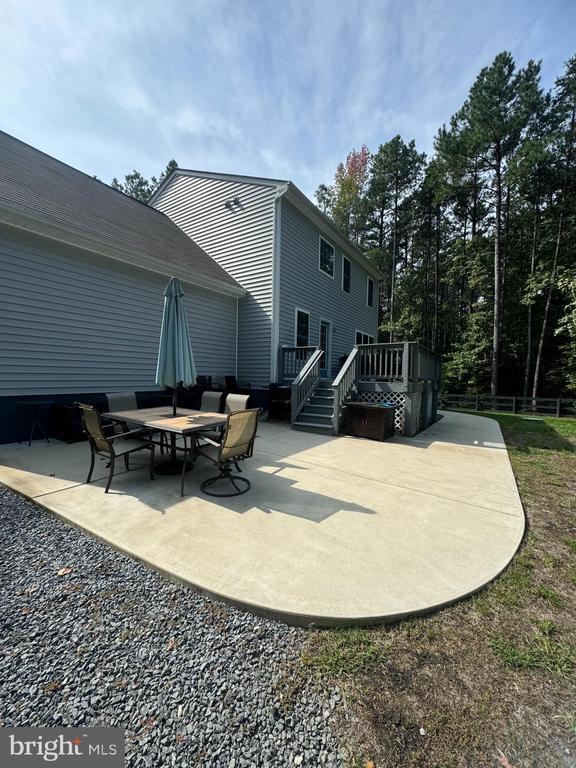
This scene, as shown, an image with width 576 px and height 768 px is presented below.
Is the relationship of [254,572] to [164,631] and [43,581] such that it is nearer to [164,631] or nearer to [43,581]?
[164,631]

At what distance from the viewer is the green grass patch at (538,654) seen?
5.22 ft

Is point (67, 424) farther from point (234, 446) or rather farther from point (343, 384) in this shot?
point (343, 384)

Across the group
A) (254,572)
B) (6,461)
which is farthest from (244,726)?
(6,461)

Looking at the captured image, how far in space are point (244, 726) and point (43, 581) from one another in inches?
68.4

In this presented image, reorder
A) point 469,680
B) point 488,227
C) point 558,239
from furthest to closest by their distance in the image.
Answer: point 488,227, point 558,239, point 469,680

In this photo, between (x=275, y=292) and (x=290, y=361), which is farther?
(x=290, y=361)

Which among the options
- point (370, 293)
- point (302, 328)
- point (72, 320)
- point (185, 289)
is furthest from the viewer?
A: point (370, 293)

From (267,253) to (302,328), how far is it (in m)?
2.66

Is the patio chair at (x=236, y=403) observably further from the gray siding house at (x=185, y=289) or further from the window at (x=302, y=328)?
the window at (x=302, y=328)

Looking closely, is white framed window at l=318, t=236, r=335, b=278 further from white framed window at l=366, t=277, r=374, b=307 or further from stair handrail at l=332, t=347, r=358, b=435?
stair handrail at l=332, t=347, r=358, b=435

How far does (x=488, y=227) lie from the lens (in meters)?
18.5

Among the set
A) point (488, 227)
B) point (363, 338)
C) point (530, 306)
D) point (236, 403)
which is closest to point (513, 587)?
point (236, 403)

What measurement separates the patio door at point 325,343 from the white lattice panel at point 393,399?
12.3 ft
